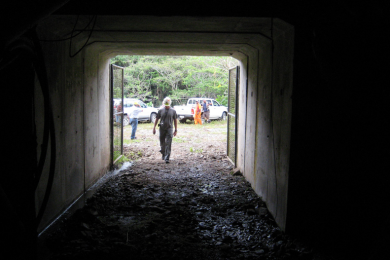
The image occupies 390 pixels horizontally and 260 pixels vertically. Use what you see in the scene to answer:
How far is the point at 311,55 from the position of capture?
13.5 feet

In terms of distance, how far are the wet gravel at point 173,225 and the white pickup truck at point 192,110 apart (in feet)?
42.4

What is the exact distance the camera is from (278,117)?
196 inches

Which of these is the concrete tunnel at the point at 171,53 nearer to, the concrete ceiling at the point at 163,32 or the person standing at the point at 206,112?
the concrete ceiling at the point at 163,32

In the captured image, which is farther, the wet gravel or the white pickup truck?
the white pickup truck

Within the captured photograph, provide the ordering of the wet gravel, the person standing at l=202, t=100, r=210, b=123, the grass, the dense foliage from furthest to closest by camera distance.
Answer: the dense foliage → the person standing at l=202, t=100, r=210, b=123 → the grass → the wet gravel

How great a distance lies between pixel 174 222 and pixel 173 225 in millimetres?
104

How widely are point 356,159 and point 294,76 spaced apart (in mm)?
1272

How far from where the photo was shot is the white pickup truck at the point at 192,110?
20.7 meters

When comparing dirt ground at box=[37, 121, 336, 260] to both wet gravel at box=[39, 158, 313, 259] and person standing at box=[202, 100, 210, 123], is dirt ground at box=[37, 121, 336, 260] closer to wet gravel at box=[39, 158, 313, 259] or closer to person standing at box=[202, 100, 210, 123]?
wet gravel at box=[39, 158, 313, 259]

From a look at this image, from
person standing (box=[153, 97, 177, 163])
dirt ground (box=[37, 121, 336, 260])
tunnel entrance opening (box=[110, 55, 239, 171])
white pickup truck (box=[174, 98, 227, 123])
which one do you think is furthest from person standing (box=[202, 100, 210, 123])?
dirt ground (box=[37, 121, 336, 260])

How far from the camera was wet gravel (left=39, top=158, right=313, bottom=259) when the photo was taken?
419cm

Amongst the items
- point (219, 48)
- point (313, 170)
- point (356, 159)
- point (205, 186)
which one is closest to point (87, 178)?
point (205, 186)

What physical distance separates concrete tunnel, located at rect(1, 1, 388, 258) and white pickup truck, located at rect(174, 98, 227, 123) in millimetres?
14532

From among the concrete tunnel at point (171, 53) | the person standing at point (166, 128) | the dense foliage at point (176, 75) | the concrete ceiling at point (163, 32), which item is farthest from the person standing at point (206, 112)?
the concrete ceiling at point (163, 32)
